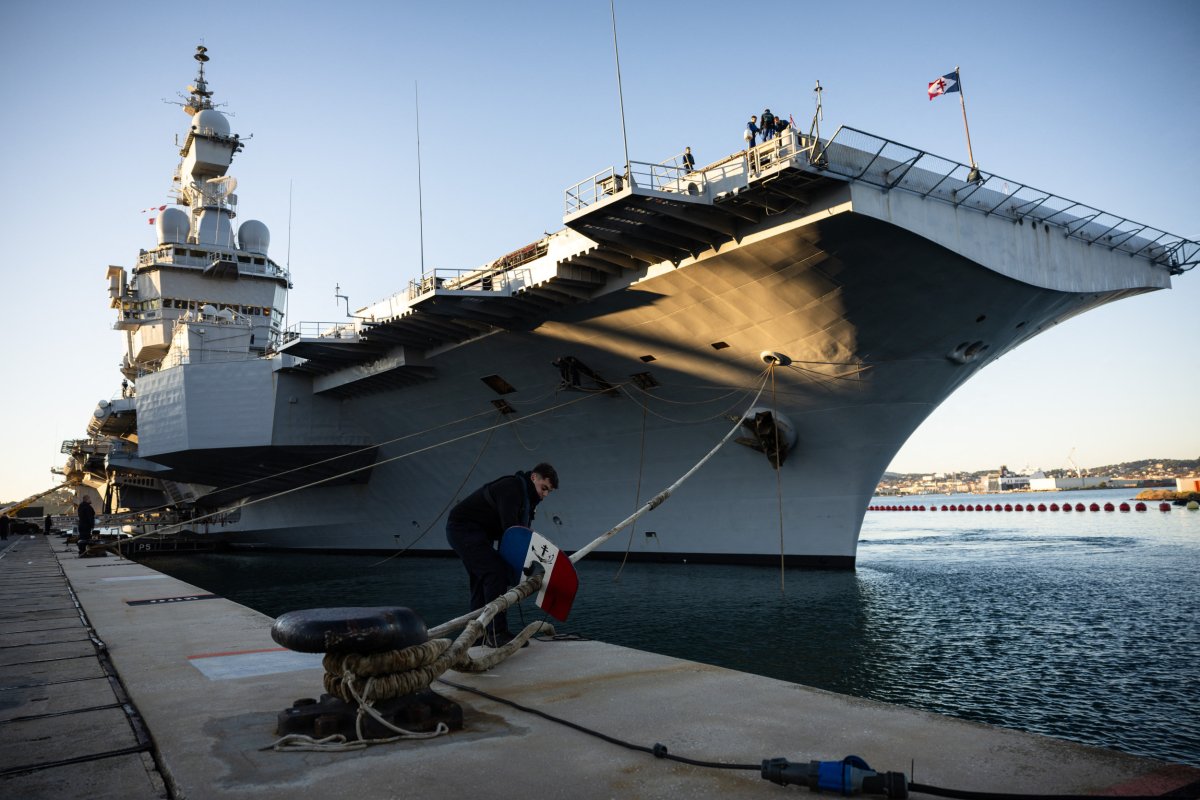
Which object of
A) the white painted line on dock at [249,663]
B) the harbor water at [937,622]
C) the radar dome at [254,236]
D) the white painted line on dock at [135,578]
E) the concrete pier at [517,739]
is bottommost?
the harbor water at [937,622]

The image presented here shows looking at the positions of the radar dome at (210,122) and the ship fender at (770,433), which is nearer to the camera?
the ship fender at (770,433)

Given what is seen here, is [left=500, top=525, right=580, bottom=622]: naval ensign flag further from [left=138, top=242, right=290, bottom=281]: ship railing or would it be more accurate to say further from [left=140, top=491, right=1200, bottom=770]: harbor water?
[left=138, top=242, right=290, bottom=281]: ship railing

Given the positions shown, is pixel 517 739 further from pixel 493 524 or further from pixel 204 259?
pixel 204 259

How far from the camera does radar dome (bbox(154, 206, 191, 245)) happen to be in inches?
1334

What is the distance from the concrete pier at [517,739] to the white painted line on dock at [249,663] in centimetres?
2

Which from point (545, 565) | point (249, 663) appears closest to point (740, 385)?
point (545, 565)

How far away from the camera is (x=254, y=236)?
1372 inches

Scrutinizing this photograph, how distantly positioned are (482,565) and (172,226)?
35533mm

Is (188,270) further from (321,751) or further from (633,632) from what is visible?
(321,751)

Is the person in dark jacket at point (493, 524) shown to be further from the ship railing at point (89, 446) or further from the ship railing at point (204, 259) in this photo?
the ship railing at point (89, 446)

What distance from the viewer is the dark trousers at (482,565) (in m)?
4.95

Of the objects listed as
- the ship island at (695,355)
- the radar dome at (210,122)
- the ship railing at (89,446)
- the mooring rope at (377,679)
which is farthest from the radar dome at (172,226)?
the mooring rope at (377,679)

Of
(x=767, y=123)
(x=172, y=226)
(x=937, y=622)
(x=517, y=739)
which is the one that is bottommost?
(x=937, y=622)

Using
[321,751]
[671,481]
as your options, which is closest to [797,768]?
[321,751]
